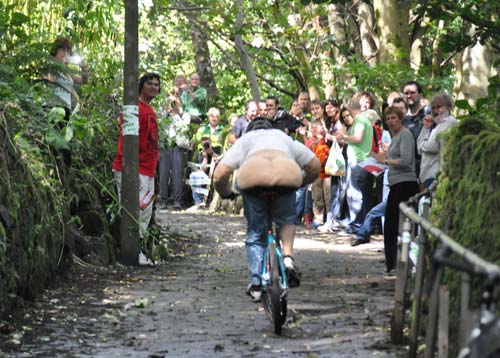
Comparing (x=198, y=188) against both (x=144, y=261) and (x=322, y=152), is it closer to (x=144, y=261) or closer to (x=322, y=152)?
(x=322, y=152)

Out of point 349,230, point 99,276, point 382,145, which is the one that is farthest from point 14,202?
point 349,230

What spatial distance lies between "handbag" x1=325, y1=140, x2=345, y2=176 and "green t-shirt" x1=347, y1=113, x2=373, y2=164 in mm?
422

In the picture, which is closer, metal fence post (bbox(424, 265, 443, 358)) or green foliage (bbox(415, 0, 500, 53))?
metal fence post (bbox(424, 265, 443, 358))

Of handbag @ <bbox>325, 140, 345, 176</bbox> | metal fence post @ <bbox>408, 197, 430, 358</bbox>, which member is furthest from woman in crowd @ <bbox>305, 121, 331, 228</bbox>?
metal fence post @ <bbox>408, 197, 430, 358</bbox>

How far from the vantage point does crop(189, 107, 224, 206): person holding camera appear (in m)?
25.0

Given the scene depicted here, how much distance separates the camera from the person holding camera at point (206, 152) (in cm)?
2497

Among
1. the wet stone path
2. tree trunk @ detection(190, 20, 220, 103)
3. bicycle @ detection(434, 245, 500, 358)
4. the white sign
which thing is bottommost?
the wet stone path

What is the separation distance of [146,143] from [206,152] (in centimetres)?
1019

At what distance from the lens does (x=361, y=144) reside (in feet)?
61.1

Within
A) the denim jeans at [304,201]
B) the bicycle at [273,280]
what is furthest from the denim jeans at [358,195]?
the bicycle at [273,280]

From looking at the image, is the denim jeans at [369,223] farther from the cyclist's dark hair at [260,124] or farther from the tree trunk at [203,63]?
the tree trunk at [203,63]

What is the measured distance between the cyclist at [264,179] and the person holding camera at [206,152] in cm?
1412

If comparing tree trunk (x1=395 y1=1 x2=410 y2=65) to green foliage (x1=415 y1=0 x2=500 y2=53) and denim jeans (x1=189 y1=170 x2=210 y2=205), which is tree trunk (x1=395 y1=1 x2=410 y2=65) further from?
green foliage (x1=415 y1=0 x2=500 y2=53)

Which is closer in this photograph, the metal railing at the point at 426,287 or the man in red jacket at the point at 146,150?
the metal railing at the point at 426,287
